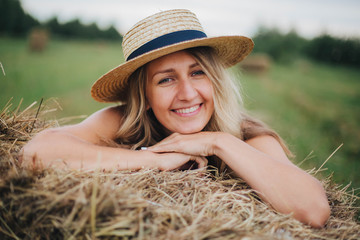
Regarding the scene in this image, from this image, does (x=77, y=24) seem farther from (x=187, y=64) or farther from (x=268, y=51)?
(x=187, y=64)

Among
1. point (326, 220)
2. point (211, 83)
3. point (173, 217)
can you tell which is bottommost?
point (326, 220)

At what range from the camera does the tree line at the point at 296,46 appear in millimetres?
31688

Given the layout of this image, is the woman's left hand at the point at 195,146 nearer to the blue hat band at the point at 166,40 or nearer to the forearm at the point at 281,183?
the forearm at the point at 281,183

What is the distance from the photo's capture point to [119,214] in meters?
1.24

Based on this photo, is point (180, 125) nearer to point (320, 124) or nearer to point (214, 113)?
point (214, 113)

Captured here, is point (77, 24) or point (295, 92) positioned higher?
point (77, 24)

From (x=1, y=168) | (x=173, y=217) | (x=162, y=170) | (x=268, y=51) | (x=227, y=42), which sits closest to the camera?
(x=173, y=217)

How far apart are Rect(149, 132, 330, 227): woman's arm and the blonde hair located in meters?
0.38

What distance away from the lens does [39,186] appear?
1346 millimetres

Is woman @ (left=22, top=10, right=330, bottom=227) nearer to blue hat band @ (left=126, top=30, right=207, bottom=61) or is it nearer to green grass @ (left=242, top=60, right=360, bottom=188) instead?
blue hat band @ (left=126, top=30, right=207, bottom=61)

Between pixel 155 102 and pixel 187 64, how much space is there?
52cm

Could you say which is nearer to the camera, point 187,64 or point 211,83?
point 187,64

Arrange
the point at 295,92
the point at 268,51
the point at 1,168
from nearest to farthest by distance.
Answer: the point at 1,168, the point at 295,92, the point at 268,51

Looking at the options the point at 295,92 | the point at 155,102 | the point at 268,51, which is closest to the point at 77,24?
the point at 268,51
